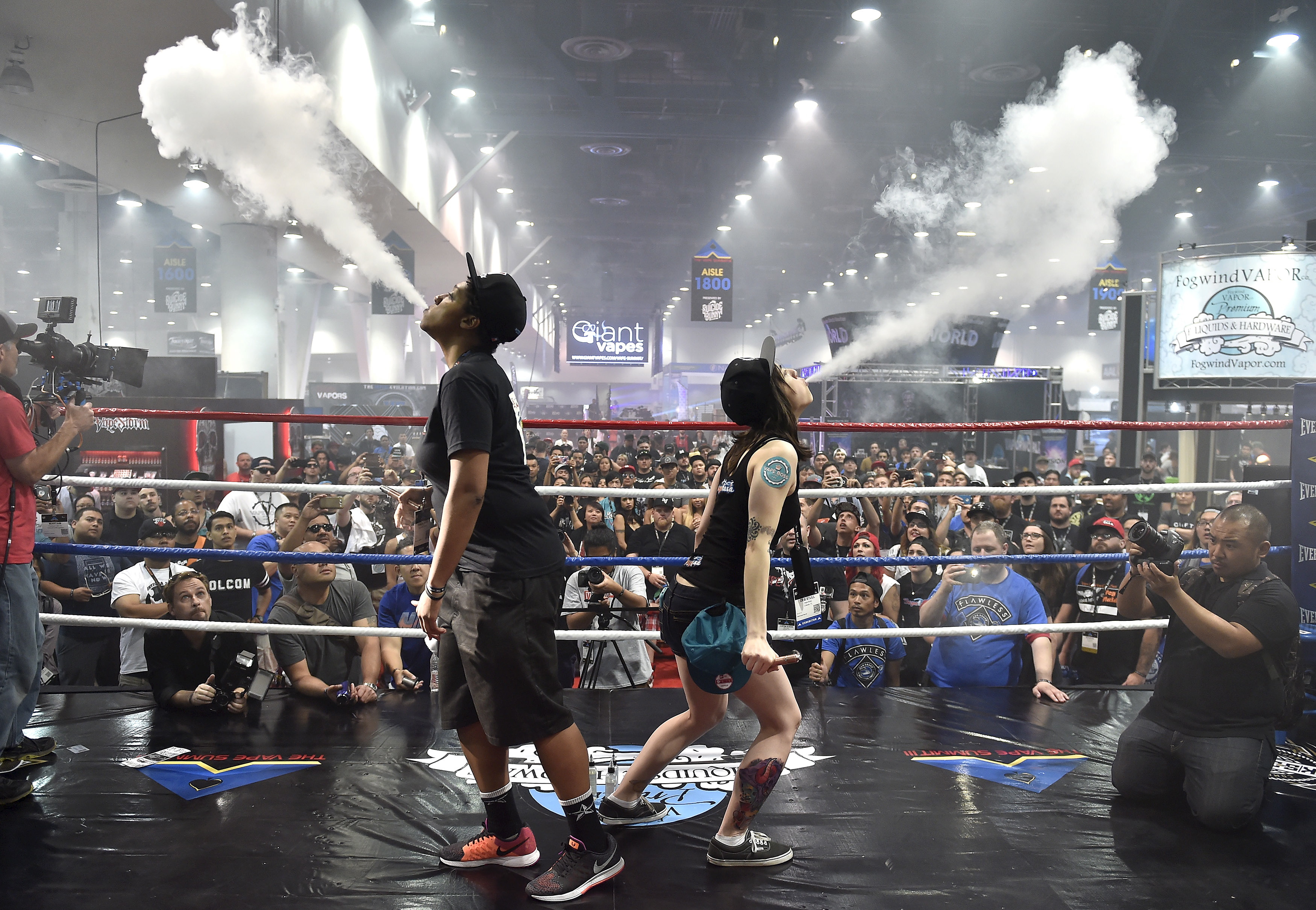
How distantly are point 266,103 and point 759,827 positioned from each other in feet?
23.7

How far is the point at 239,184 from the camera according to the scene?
332 inches

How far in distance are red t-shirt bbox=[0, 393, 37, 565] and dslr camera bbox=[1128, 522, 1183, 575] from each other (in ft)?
9.78

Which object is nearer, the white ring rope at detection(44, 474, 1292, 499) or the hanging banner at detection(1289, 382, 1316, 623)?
the white ring rope at detection(44, 474, 1292, 499)

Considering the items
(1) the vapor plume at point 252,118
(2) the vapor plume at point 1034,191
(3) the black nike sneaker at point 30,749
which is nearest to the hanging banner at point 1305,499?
(3) the black nike sneaker at point 30,749

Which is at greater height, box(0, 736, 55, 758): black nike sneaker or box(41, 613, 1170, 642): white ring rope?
box(41, 613, 1170, 642): white ring rope

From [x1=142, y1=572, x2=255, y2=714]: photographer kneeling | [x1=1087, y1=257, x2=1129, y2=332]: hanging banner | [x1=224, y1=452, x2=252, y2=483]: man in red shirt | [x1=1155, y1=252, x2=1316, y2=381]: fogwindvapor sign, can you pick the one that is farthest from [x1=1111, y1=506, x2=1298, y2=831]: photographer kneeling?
[x1=1087, y1=257, x2=1129, y2=332]: hanging banner

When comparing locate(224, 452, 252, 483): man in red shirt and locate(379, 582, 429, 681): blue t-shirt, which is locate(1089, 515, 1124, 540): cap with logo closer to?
locate(379, 582, 429, 681): blue t-shirt

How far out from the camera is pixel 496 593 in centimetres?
177

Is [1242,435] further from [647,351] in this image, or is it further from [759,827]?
[759,827]

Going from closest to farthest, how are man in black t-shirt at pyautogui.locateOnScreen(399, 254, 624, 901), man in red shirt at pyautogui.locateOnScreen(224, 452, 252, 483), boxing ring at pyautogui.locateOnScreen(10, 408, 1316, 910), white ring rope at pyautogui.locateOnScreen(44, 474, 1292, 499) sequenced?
man in black t-shirt at pyautogui.locateOnScreen(399, 254, 624, 901) → boxing ring at pyautogui.locateOnScreen(10, 408, 1316, 910) → white ring rope at pyautogui.locateOnScreen(44, 474, 1292, 499) → man in red shirt at pyautogui.locateOnScreen(224, 452, 252, 483)

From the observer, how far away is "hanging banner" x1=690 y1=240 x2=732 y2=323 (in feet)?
47.4

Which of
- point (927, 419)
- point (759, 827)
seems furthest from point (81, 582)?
point (927, 419)

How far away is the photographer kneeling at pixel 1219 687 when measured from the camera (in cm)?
221

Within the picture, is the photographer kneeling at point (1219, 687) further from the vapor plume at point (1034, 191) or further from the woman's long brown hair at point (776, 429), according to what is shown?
the vapor plume at point (1034, 191)
